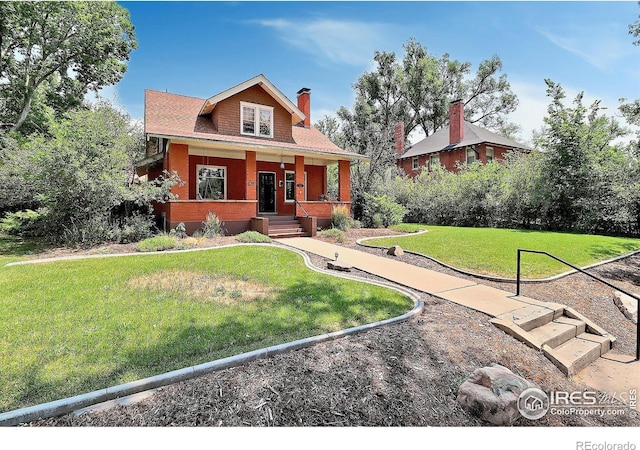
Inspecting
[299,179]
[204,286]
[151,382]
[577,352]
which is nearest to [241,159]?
[299,179]

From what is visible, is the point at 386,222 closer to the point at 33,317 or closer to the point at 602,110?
the point at 602,110

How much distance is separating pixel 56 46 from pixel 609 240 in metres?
30.1

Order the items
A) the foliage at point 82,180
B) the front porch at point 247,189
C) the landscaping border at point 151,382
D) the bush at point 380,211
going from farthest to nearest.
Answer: the bush at point 380,211, the front porch at point 247,189, the foliage at point 82,180, the landscaping border at point 151,382

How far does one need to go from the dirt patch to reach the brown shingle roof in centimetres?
697

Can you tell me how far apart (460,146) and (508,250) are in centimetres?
1882

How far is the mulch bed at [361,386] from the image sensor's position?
8.20ft

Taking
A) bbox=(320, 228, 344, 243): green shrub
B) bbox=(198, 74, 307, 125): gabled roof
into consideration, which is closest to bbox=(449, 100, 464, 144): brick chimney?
bbox=(198, 74, 307, 125): gabled roof

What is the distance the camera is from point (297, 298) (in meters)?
5.16

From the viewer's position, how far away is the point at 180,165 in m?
11.9

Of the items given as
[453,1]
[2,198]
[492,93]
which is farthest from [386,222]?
[492,93]

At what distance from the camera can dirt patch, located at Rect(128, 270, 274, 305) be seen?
515 centimetres

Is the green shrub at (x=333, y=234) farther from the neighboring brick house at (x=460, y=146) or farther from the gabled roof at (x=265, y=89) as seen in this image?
the neighboring brick house at (x=460, y=146)

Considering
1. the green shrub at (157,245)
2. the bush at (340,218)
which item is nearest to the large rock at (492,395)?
the green shrub at (157,245)

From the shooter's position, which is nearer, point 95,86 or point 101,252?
point 101,252
